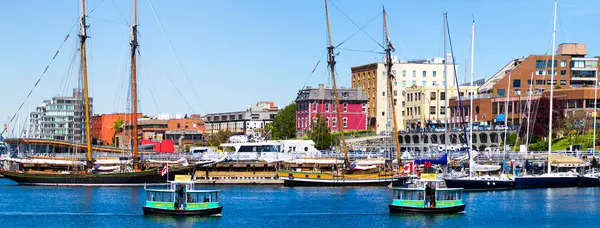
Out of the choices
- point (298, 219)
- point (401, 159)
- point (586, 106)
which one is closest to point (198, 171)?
point (401, 159)

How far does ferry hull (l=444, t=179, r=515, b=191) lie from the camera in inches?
4105

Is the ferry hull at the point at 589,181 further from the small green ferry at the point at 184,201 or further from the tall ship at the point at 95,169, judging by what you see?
the small green ferry at the point at 184,201

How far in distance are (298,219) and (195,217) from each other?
27.5ft

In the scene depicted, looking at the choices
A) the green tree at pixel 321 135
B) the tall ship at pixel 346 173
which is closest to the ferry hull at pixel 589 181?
the tall ship at pixel 346 173

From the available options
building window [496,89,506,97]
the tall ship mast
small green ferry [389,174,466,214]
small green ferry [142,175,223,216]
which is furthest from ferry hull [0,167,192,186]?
building window [496,89,506,97]

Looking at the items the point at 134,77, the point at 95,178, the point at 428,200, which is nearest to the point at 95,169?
the point at 95,178

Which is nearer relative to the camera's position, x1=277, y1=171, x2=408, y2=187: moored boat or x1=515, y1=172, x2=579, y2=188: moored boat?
x1=515, y1=172, x2=579, y2=188: moored boat

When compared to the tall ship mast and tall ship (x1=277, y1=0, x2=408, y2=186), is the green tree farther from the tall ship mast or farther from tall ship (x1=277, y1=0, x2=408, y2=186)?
the tall ship mast

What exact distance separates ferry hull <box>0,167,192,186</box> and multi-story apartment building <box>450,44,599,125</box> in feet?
258

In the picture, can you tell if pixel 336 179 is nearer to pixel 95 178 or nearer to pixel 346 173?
pixel 346 173

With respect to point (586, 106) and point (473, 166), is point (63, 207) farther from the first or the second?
point (586, 106)

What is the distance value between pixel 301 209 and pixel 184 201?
15071 millimetres

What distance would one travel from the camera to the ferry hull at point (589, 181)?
374ft

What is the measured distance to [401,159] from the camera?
420 feet
